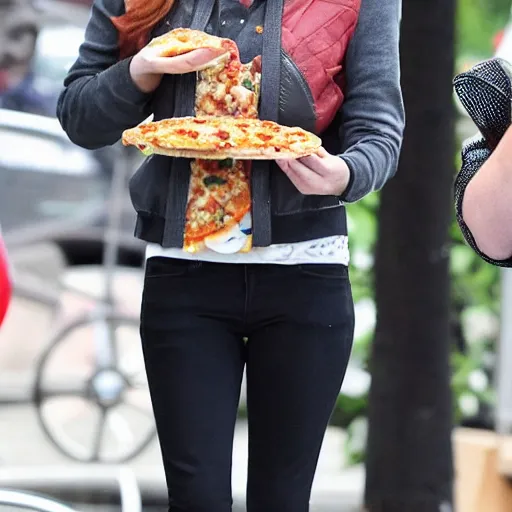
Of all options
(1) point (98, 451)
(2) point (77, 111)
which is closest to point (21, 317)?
(1) point (98, 451)

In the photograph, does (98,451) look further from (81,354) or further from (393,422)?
(393,422)

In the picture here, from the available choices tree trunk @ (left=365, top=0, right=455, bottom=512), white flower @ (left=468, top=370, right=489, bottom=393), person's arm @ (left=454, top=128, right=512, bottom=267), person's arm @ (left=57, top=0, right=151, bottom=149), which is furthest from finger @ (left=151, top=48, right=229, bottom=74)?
white flower @ (left=468, top=370, right=489, bottom=393)

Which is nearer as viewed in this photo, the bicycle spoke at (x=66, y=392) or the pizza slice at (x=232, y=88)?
the pizza slice at (x=232, y=88)

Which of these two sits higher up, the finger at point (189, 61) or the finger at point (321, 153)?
the finger at point (189, 61)

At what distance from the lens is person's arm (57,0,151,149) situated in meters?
1.97

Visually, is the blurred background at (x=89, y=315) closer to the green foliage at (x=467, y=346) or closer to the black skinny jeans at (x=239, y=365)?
the green foliage at (x=467, y=346)

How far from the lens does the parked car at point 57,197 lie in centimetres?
437

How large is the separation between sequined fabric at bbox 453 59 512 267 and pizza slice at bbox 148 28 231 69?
0.44 metres

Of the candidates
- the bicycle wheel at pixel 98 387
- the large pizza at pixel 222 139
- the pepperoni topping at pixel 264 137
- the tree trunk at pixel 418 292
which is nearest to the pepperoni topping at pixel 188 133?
the large pizza at pixel 222 139

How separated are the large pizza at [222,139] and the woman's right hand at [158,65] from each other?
88mm

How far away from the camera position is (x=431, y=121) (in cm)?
332

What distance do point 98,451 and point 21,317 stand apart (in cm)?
64

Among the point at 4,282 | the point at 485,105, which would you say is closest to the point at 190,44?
the point at 485,105

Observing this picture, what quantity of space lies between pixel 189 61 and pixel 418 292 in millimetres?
1717
